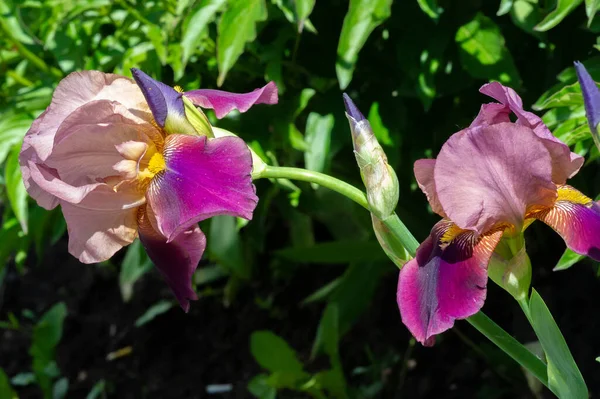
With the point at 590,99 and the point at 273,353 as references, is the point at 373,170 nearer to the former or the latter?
the point at 590,99

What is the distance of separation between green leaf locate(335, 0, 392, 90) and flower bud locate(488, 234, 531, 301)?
1.48 feet

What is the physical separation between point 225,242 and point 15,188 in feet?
1.97

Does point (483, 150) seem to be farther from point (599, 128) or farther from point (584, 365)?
point (584, 365)

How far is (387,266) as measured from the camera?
188cm

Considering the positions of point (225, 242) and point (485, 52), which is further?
point (225, 242)

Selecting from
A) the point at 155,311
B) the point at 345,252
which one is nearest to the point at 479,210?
the point at 345,252

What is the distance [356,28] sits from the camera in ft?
3.72

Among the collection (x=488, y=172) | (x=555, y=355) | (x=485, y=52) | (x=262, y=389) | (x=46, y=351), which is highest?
(x=488, y=172)

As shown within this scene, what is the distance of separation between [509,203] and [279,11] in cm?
77

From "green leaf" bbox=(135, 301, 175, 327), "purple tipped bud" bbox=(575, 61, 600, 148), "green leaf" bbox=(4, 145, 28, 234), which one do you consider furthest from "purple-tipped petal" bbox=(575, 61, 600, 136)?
"green leaf" bbox=(135, 301, 175, 327)

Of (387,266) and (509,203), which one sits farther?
(387,266)

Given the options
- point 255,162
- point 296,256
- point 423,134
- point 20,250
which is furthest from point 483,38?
point 20,250

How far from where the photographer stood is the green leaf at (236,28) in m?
1.15

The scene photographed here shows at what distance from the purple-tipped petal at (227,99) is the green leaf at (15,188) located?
58cm
